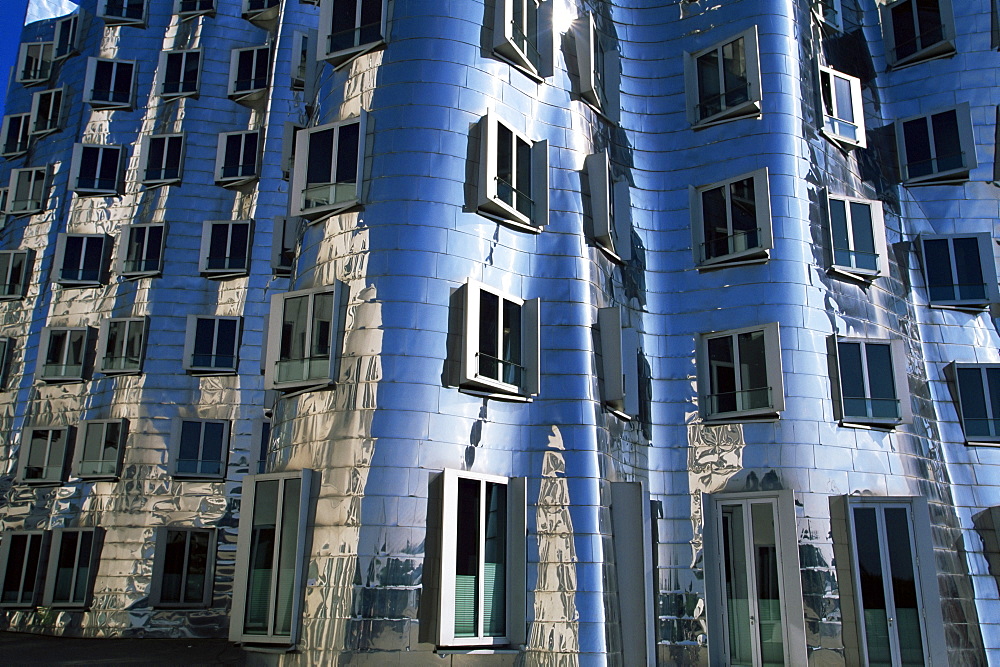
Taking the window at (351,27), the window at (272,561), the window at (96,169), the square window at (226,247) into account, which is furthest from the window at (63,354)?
the window at (272,561)

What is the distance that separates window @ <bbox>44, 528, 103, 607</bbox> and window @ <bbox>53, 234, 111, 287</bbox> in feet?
29.2

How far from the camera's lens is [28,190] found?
3444 centimetres

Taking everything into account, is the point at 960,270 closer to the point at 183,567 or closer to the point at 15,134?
the point at 183,567

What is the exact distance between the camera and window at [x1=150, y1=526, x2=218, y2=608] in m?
27.8

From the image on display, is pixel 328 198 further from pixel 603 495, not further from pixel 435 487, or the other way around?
pixel 603 495

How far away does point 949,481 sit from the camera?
20688 mm

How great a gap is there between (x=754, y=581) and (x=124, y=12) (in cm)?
3189

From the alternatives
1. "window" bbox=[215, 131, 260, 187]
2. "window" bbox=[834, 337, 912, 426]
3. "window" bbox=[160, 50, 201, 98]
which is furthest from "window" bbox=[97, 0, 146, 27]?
"window" bbox=[834, 337, 912, 426]

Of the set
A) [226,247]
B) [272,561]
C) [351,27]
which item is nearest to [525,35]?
[351,27]

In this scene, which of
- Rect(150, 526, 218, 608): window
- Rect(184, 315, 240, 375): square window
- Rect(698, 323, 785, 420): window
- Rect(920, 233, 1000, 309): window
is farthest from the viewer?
Rect(184, 315, 240, 375): square window

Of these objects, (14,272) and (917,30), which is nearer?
(917,30)

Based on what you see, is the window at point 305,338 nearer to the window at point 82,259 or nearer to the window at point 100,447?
the window at point 100,447

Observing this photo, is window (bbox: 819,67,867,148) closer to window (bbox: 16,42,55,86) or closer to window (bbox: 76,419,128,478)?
window (bbox: 76,419,128,478)

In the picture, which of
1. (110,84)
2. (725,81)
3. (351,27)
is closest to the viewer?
(351,27)
